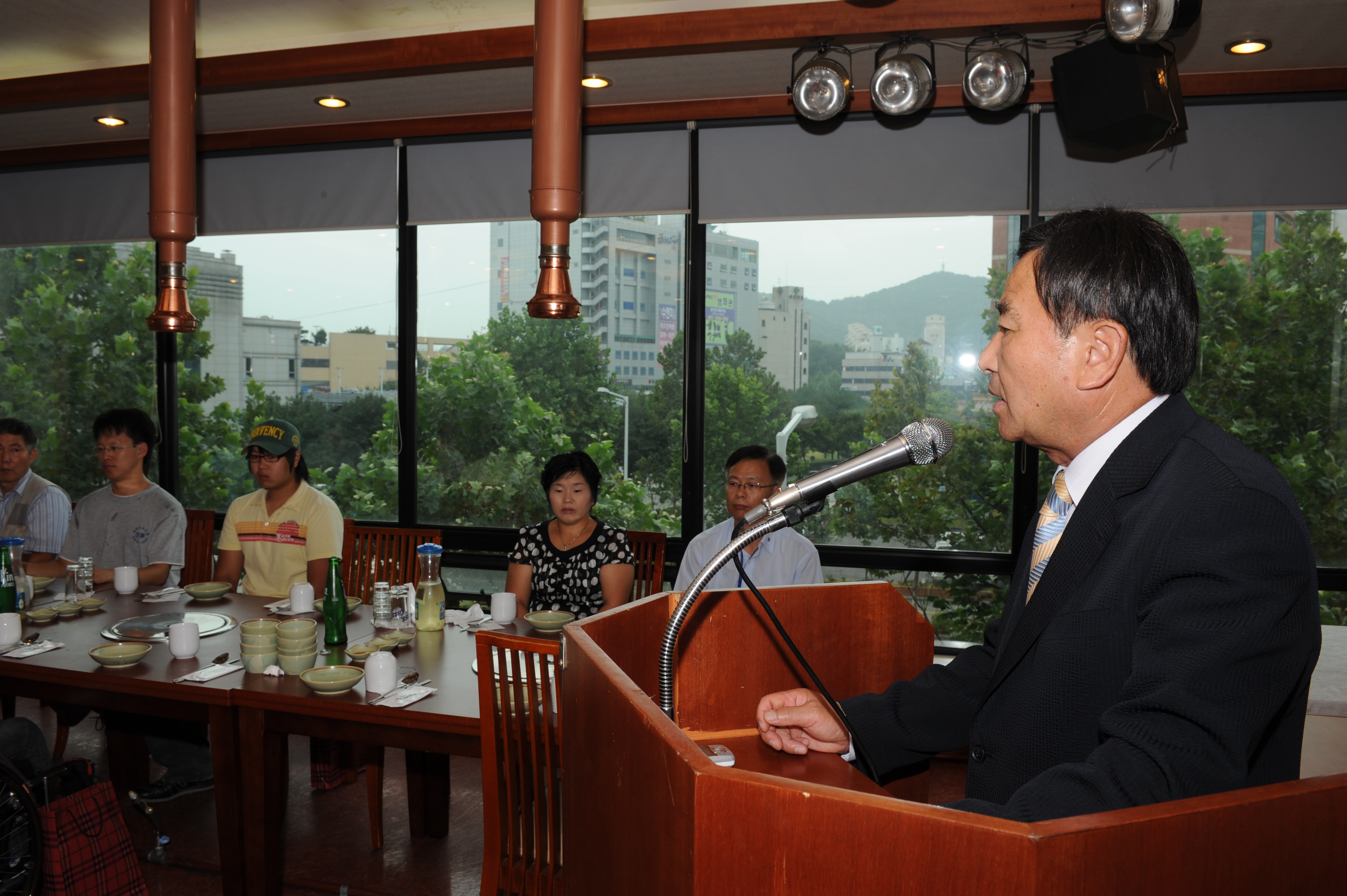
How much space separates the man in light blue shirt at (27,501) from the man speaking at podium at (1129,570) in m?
4.30

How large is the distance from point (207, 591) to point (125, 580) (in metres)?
0.41

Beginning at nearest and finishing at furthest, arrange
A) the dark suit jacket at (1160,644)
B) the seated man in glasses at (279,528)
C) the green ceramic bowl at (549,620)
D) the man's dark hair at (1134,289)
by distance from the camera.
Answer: the dark suit jacket at (1160,644) < the man's dark hair at (1134,289) < the green ceramic bowl at (549,620) < the seated man in glasses at (279,528)

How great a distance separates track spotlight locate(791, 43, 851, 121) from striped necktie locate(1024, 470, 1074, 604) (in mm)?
2658

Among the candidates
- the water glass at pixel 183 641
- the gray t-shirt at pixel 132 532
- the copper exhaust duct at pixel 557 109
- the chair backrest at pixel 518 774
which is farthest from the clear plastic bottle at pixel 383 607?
the copper exhaust duct at pixel 557 109

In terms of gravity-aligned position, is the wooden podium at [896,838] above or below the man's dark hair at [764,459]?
below

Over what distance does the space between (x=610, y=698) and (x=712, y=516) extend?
11.3ft

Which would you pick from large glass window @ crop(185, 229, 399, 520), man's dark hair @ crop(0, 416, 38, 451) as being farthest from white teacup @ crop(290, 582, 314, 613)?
man's dark hair @ crop(0, 416, 38, 451)

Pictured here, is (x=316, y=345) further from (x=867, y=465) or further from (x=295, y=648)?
(x=867, y=465)

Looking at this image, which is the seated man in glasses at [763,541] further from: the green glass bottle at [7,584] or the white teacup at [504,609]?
the green glass bottle at [7,584]

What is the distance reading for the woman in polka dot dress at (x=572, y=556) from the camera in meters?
3.27

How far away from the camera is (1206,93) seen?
368cm

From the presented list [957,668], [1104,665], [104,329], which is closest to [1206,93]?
[957,668]

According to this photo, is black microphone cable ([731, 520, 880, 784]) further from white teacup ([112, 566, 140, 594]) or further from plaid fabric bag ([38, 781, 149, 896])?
white teacup ([112, 566, 140, 594])

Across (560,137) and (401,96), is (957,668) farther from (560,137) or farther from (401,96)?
(401,96)
